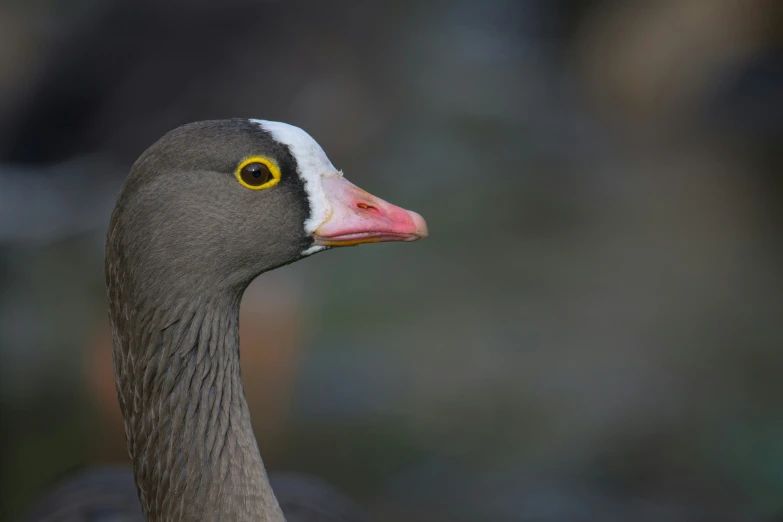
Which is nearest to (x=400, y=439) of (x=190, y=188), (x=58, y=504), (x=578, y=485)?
(x=578, y=485)

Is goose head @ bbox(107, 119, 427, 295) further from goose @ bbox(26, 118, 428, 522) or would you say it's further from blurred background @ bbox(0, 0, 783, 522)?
blurred background @ bbox(0, 0, 783, 522)

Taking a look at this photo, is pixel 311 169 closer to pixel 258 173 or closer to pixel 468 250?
pixel 258 173

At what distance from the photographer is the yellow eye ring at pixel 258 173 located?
2.32 metres

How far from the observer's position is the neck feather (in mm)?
2365

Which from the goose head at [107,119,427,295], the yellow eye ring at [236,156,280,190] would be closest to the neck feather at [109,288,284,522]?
the goose head at [107,119,427,295]

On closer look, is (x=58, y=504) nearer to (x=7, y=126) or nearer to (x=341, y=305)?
(x=341, y=305)

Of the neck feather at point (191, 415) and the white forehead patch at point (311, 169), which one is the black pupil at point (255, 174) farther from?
the neck feather at point (191, 415)

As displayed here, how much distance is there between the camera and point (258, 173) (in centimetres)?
235

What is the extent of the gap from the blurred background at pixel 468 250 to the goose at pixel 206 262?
260 centimetres

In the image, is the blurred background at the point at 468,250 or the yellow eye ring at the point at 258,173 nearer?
the yellow eye ring at the point at 258,173

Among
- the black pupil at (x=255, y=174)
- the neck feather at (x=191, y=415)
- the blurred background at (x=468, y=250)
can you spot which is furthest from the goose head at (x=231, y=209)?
the blurred background at (x=468, y=250)

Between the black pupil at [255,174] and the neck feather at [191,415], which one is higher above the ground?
the black pupil at [255,174]

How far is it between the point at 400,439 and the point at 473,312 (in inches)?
62.6

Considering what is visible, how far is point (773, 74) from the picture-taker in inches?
385
